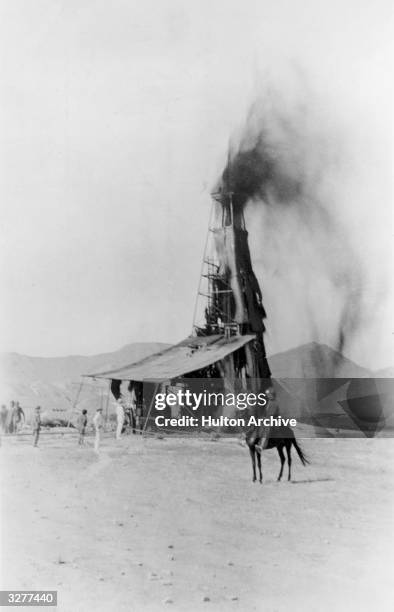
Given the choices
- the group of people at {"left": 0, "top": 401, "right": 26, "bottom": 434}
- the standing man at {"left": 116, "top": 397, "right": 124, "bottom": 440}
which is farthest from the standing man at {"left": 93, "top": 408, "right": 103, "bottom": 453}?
the group of people at {"left": 0, "top": 401, "right": 26, "bottom": 434}

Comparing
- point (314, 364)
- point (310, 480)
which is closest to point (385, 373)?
point (314, 364)

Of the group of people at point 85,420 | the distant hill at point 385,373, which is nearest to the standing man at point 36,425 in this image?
the group of people at point 85,420

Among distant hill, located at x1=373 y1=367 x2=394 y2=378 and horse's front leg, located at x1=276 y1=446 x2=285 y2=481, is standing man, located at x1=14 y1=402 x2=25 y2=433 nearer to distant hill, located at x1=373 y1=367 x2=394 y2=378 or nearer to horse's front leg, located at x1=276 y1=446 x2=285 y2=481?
horse's front leg, located at x1=276 y1=446 x2=285 y2=481

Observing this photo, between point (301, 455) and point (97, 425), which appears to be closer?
point (301, 455)

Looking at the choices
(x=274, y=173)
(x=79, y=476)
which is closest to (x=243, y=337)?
(x=274, y=173)

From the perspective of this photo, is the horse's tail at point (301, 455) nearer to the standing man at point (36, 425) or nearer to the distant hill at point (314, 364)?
the distant hill at point (314, 364)

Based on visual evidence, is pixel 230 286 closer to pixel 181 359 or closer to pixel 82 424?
pixel 181 359
